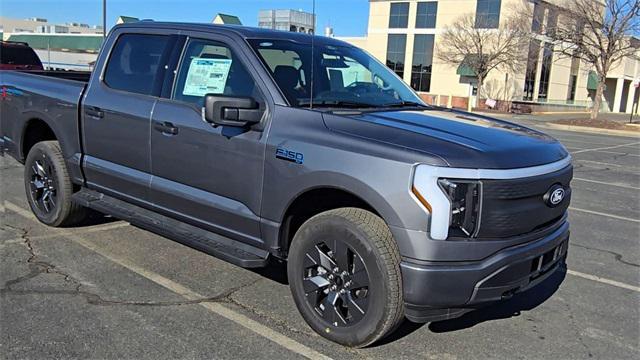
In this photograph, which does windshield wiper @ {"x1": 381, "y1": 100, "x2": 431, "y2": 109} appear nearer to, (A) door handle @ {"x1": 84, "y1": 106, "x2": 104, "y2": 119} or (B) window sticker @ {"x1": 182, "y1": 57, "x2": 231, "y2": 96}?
(B) window sticker @ {"x1": 182, "y1": 57, "x2": 231, "y2": 96}

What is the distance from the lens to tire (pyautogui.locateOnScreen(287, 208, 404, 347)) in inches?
121

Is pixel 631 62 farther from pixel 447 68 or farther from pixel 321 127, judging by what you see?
pixel 321 127

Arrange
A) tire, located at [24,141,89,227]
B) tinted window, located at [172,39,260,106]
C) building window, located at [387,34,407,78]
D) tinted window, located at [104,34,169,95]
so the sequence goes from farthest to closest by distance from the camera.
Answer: building window, located at [387,34,407,78]
tire, located at [24,141,89,227]
tinted window, located at [104,34,169,95]
tinted window, located at [172,39,260,106]

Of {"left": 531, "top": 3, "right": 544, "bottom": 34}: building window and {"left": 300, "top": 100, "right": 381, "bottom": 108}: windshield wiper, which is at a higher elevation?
{"left": 531, "top": 3, "right": 544, "bottom": 34}: building window

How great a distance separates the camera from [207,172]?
396 centimetres

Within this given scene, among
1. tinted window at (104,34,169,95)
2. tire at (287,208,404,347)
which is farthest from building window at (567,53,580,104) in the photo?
tire at (287,208,404,347)

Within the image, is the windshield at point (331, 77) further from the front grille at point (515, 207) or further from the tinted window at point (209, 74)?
the front grille at point (515, 207)

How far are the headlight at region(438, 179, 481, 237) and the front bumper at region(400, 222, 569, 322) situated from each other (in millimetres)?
183

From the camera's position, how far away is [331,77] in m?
4.26

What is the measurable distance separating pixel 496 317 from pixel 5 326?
3218 millimetres

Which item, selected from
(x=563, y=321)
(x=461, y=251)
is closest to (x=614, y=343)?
(x=563, y=321)

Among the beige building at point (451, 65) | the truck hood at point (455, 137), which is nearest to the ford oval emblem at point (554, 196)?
the truck hood at point (455, 137)

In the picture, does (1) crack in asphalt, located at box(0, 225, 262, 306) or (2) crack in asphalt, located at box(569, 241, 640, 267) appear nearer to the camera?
(1) crack in asphalt, located at box(0, 225, 262, 306)

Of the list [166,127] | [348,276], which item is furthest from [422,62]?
[348,276]
